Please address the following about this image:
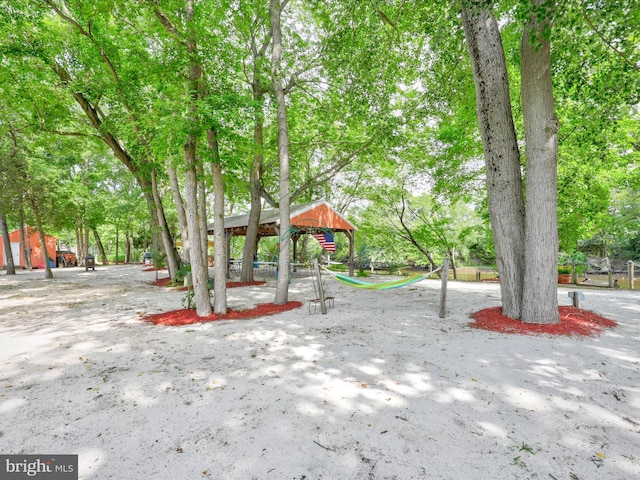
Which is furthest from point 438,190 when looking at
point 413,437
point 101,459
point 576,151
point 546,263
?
point 101,459

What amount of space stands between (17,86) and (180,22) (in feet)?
19.3

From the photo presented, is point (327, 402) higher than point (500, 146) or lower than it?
lower

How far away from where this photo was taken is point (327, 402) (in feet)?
8.06

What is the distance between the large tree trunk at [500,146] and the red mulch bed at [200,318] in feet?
14.2

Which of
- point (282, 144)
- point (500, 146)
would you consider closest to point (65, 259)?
point (282, 144)

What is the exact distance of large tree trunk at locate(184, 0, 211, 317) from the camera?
5.25 meters

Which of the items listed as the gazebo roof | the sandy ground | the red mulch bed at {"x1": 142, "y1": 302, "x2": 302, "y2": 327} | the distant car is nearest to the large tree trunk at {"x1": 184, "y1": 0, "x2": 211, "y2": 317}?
the red mulch bed at {"x1": 142, "y1": 302, "x2": 302, "y2": 327}

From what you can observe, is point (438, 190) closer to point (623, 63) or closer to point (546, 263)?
point (623, 63)

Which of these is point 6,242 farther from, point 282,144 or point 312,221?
point 282,144

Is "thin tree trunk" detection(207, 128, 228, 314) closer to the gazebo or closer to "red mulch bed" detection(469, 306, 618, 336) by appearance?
"red mulch bed" detection(469, 306, 618, 336)

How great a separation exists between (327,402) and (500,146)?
4647 mm

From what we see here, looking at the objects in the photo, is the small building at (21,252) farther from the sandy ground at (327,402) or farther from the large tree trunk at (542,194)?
the large tree trunk at (542,194)

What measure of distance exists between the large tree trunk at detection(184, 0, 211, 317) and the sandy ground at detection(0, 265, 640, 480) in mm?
1025

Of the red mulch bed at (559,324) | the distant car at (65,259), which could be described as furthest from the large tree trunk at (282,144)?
the distant car at (65,259)
